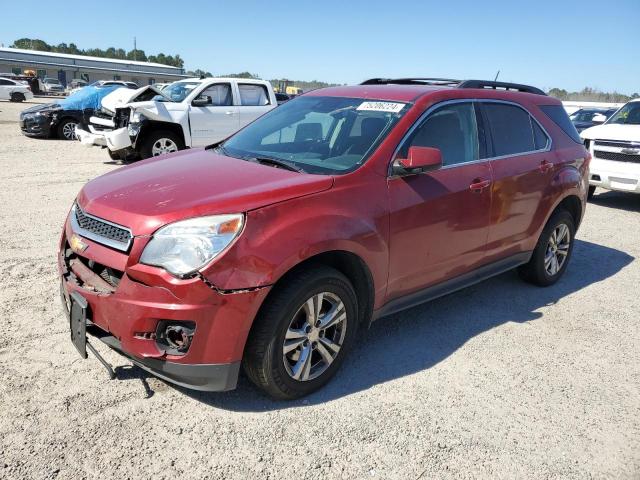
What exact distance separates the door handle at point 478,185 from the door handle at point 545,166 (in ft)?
2.97

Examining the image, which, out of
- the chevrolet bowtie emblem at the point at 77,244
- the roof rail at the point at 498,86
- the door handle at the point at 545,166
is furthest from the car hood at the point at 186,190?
the door handle at the point at 545,166

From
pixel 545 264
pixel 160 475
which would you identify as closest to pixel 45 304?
pixel 160 475

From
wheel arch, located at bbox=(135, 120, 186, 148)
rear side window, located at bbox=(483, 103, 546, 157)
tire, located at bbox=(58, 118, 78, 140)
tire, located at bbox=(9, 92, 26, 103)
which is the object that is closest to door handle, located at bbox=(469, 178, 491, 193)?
rear side window, located at bbox=(483, 103, 546, 157)

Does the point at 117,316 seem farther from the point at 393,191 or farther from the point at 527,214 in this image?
the point at 527,214

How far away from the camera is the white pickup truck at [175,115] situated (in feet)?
33.6

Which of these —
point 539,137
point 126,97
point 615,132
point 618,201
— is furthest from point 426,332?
point 126,97

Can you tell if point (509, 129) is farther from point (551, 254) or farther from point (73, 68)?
point (73, 68)

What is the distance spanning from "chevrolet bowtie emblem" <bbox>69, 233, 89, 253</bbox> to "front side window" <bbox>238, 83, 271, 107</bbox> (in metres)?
8.97

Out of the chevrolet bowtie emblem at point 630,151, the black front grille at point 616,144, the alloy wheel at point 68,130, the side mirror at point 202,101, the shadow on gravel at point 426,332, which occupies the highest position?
the side mirror at point 202,101

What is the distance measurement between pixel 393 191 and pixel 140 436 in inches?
79.7

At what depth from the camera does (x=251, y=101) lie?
38.1 feet

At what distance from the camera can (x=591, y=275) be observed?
5594mm

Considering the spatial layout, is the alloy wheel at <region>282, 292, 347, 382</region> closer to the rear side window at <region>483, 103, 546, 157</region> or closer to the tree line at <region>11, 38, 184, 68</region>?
the rear side window at <region>483, 103, 546, 157</region>

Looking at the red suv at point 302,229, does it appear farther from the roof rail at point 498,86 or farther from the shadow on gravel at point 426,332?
the shadow on gravel at point 426,332
